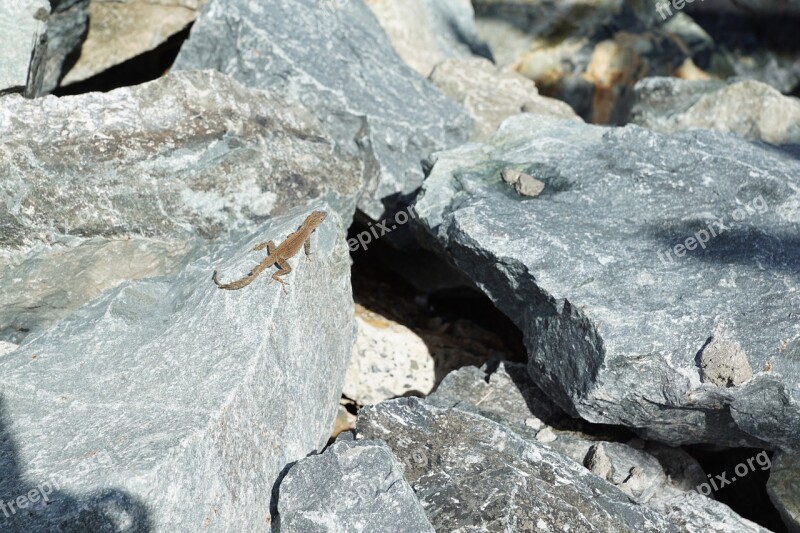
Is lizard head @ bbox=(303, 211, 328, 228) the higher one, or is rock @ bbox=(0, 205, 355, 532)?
lizard head @ bbox=(303, 211, 328, 228)

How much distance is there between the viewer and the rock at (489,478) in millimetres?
2979

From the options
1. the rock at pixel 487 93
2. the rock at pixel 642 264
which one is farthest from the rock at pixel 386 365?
the rock at pixel 487 93

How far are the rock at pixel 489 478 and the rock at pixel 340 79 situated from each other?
1.57 meters

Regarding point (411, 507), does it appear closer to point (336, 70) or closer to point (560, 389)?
point (560, 389)

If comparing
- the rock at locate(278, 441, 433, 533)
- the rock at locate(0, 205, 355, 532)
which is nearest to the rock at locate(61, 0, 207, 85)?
the rock at locate(0, 205, 355, 532)

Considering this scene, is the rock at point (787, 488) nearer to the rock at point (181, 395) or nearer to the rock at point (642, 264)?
the rock at point (642, 264)

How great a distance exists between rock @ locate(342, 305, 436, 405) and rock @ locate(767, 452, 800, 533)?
1677 mm

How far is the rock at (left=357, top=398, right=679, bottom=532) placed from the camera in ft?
9.77

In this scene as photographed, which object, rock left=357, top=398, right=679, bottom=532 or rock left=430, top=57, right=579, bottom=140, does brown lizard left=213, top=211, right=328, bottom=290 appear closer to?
rock left=357, top=398, right=679, bottom=532

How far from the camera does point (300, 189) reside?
156 inches

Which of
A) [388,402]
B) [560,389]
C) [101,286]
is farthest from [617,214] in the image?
[101,286]

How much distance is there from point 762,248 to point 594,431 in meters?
1.10

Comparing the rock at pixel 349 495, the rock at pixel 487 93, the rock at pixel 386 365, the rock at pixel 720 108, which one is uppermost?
the rock at pixel 720 108

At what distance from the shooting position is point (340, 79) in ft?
15.4
